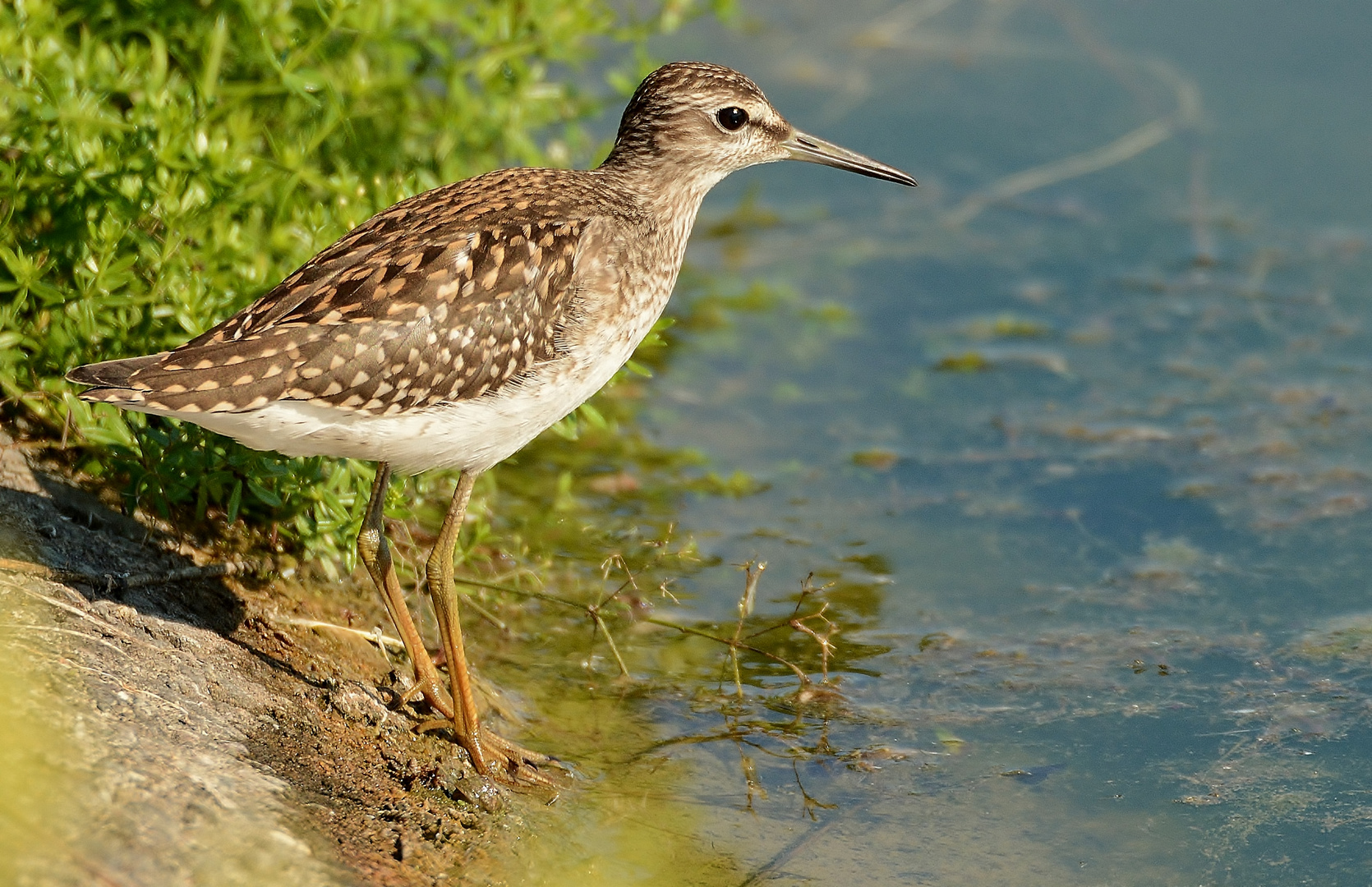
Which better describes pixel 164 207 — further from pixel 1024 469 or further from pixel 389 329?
pixel 1024 469

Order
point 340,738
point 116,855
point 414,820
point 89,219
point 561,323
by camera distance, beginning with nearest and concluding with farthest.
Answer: point 116,855 → point 414,820 → point 340,738 → point 561,323 → point 89,219

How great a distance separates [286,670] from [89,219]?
6.46 ft

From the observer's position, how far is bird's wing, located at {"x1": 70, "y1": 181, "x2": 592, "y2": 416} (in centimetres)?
491

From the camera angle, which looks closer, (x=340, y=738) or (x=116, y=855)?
(x=116, y=855)

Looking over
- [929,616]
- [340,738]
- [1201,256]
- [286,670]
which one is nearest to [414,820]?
[340,738]

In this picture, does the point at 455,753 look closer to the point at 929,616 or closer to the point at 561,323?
the point at 561,323

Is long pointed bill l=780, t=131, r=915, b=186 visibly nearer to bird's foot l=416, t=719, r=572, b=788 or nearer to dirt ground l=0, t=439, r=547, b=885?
dirt ground l=0, t=439, r=547, b=885

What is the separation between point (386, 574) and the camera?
585cm

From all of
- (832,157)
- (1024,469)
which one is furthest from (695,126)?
(1024,469)

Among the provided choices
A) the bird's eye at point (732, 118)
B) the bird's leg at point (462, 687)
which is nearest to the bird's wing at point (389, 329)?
the bird's leg at point (462, 687)

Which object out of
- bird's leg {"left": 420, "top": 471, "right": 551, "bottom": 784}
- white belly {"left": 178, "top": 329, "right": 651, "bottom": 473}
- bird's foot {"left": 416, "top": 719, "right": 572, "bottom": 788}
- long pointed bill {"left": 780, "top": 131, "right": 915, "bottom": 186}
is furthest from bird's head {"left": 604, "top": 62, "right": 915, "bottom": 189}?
bird's foot {"left": 416, "top": 719, "right": 572, "bottom": 788}

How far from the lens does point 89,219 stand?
5902 mm

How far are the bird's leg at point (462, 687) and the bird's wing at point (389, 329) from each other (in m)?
0.60

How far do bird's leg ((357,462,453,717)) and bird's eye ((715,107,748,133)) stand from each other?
7.09 ft
